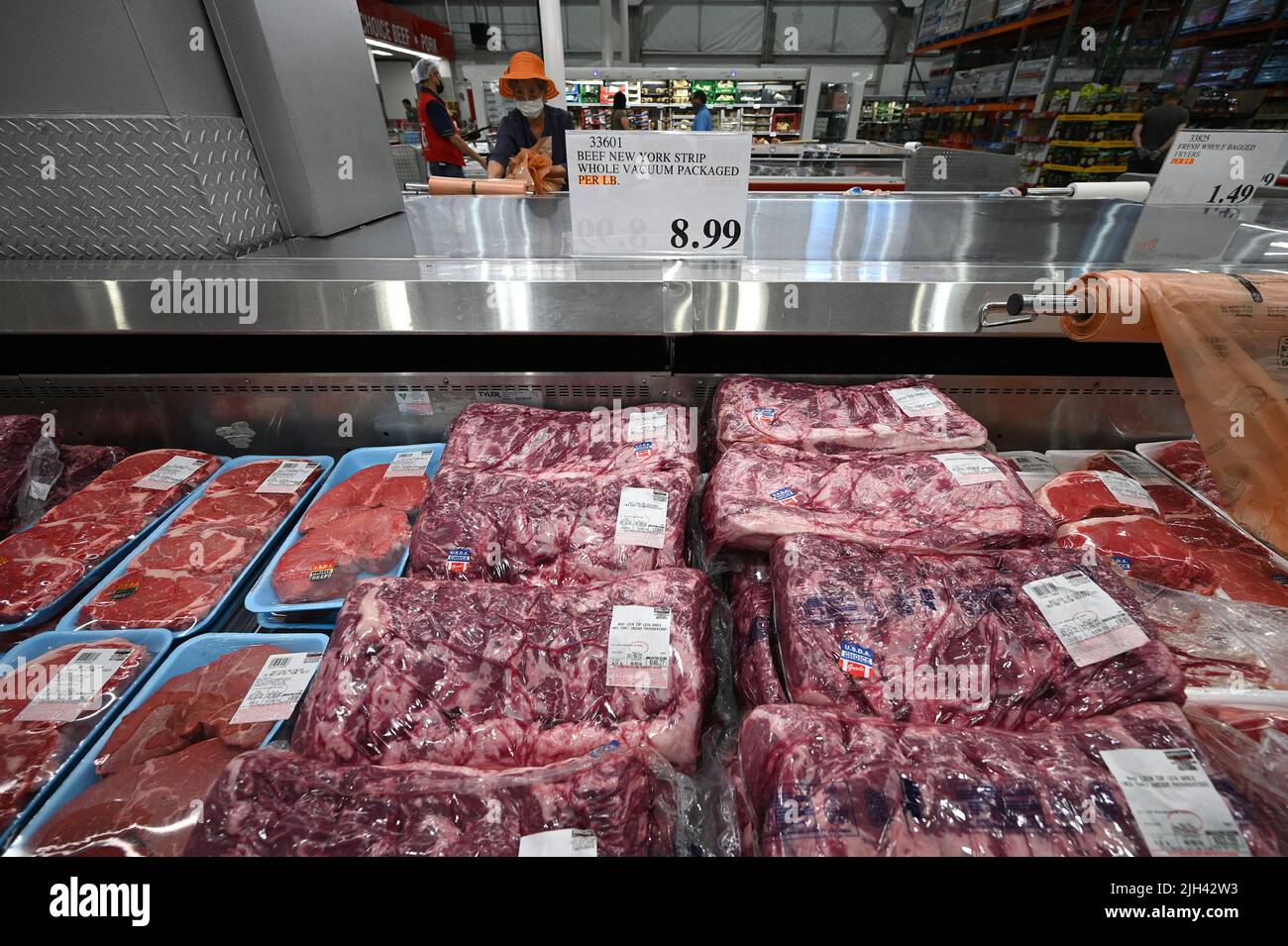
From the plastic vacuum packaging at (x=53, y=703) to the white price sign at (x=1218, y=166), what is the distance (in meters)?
4.50

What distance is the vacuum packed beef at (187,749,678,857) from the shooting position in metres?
0.95

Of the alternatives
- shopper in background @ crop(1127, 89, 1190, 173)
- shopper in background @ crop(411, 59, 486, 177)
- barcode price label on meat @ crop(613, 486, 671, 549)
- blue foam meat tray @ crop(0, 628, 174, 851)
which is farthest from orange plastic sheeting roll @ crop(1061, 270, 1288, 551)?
shopper in background @ crop(411, 59, 486, 177)

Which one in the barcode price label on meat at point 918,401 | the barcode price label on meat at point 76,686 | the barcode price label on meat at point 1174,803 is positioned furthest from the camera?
the barcode price label on meat at point 918,401

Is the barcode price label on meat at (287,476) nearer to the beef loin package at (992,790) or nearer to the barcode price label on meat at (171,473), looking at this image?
the barcode price label on meat at (171,473)

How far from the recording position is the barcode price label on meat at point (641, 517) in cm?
153

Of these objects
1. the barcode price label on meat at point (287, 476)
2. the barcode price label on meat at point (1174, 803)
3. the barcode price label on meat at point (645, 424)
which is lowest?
the barcode price label on meat at point (287, 476)

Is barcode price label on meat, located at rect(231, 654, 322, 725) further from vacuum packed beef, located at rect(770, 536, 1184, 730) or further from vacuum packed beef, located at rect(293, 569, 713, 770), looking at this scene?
vacuum packed beef, located at rect(770, 536, 1184, 730)

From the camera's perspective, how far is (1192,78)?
7.29m

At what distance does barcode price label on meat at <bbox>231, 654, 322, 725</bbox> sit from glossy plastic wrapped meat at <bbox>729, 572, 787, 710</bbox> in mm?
1093

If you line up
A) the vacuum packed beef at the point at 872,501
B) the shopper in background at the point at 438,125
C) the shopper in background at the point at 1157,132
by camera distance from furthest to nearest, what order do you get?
the shopper in background at the point at 438,125 → the shopper in background at the point at 1157,132 → the vacuum packed beef at the point at 872,501

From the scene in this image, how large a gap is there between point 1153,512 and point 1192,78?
9.67 meters

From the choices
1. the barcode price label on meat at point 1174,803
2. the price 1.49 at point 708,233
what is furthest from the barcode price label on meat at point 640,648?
the price 1.49 at point 708,233
